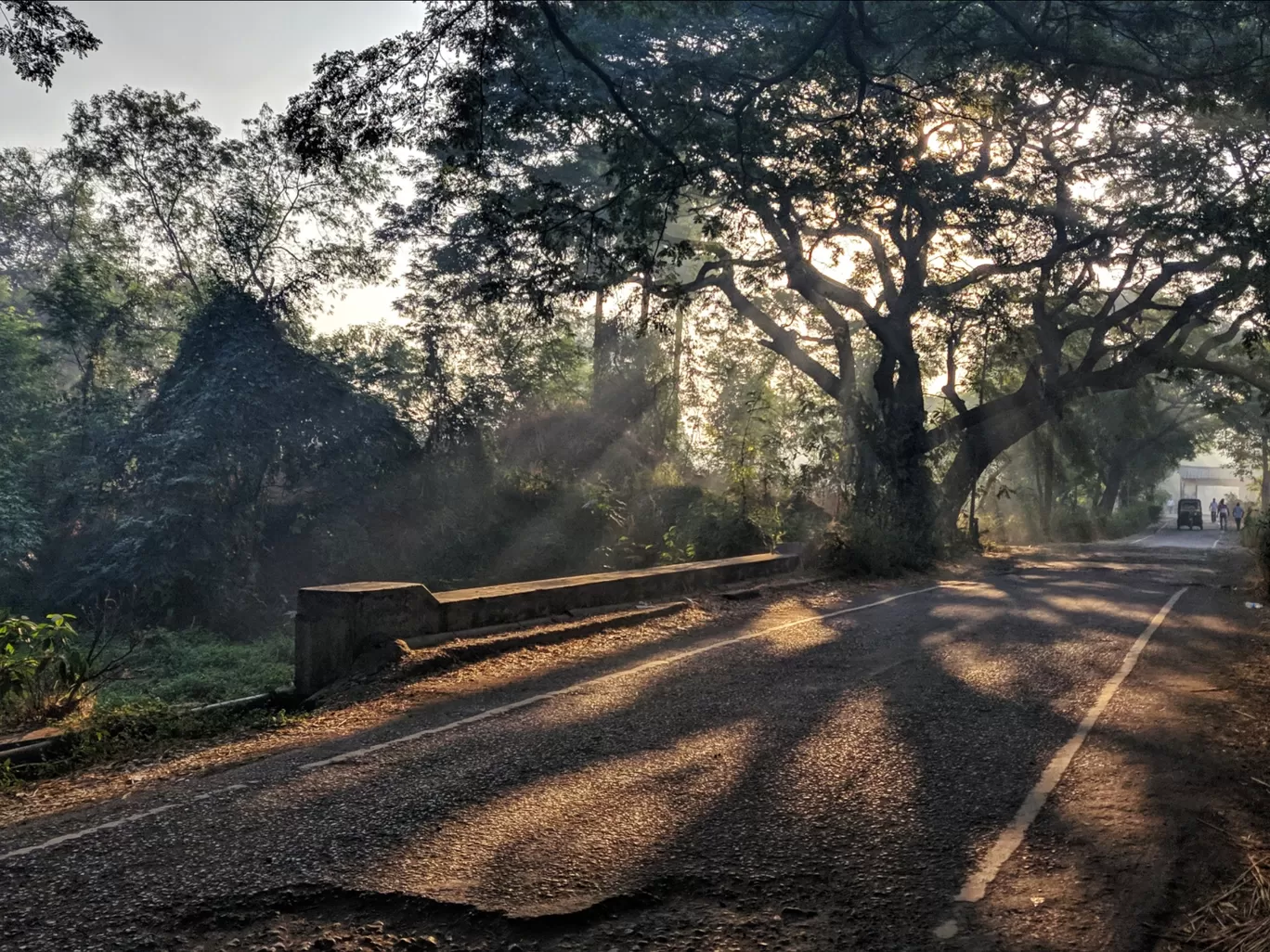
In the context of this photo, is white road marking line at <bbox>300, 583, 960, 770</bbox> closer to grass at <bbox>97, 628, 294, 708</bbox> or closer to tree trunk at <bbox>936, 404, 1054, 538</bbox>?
grass at <bbox>97, 628, 294, 708</bbox>

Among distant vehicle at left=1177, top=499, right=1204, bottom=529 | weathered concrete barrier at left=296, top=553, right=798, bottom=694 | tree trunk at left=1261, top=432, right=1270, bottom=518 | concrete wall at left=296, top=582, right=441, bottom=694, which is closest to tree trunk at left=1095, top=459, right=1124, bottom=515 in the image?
tree trunk at left=1261, top=432, right=1270, bottom=518

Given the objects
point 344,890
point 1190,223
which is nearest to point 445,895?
point 344,890

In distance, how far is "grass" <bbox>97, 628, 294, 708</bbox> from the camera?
47.1 ft

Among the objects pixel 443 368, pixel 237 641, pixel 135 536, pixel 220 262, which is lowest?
pixel 237 641

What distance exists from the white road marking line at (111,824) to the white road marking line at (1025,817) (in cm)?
396

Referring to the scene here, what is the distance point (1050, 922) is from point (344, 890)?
274 centimetres

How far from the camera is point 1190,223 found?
64.9 feet

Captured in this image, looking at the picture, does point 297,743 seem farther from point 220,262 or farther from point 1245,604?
point 220,262

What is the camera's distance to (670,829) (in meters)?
4.75

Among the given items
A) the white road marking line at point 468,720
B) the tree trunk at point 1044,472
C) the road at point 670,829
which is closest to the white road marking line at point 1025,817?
the road at point 670,829

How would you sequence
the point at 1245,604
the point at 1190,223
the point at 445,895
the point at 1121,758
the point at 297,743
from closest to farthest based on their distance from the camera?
the point at 445,895 < the point at 1121,758 < the point at 297,743 < the point at 1245,604 < the point at 1190,223

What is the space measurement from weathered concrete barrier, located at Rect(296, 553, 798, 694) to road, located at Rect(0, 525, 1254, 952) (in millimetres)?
1339

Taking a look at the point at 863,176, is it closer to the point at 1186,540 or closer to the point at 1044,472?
the point at 1044,472

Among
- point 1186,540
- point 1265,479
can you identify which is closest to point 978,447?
point 1186,540
